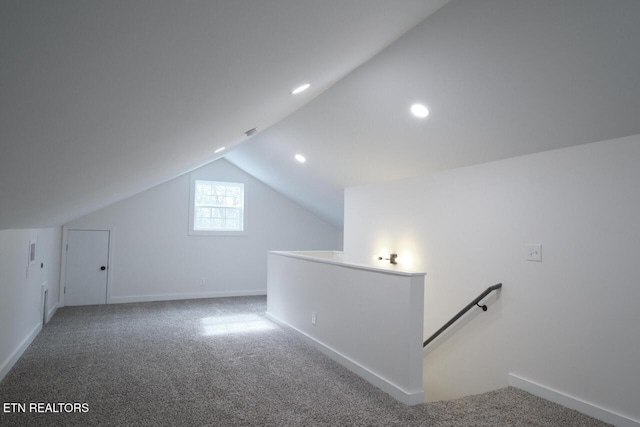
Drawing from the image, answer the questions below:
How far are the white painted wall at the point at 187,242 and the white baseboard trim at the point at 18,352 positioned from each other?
224 cm

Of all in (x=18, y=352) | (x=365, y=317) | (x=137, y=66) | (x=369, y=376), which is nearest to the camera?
(x=137, y=66)

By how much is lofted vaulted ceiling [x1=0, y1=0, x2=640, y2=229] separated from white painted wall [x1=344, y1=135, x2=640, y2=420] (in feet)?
0.69

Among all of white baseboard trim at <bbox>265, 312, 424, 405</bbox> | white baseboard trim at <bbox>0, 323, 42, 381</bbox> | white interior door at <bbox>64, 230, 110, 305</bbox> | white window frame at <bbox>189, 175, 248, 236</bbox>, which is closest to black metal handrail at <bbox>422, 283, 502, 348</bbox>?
white baseboard trim at <bbox>265, 312, 424, 405</bbox>

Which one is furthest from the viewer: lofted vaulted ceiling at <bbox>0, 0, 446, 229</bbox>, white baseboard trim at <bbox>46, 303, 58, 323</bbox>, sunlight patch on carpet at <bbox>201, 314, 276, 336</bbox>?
white baseboard trim at <bbox>46, 303, 58, 323</bbox>

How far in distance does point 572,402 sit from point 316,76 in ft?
9.77

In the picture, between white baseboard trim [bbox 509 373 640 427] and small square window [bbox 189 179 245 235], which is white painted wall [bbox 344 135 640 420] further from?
small square window [bbox 189 179 245 235]

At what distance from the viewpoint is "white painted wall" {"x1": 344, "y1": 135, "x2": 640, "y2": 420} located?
105 inches

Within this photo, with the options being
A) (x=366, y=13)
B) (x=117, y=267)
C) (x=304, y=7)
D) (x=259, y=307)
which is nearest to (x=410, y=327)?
(x=366, y=13)

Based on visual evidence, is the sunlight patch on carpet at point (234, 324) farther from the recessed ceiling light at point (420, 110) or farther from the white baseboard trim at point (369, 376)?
the recessed ceiling light at point (420, 110)

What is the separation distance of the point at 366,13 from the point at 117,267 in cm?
676

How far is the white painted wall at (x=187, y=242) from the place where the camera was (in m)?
7.26

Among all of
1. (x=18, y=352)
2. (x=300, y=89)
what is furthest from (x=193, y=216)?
(x=300, y=89)

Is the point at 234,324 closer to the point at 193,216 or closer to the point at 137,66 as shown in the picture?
the point at 193,216

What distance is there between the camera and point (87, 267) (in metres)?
6.99
